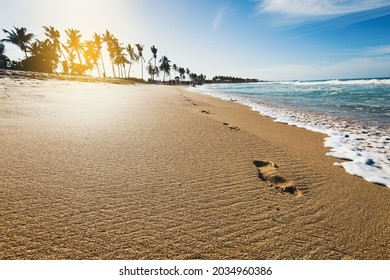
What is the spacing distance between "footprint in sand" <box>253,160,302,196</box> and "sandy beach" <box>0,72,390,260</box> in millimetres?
12

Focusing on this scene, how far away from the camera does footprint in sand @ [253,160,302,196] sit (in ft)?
7.31

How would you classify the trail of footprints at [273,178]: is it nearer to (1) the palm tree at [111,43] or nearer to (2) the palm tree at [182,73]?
(1) the palm tree at [111,43]

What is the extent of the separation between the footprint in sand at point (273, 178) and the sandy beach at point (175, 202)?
1 cm

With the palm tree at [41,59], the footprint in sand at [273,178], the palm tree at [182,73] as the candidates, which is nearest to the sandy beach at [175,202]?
the footprint in sand at [273,178]

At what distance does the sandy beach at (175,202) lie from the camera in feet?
4.68

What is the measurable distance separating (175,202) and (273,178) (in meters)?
1.23

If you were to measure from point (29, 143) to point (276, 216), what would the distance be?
3192 mm

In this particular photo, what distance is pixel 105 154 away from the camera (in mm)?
2707

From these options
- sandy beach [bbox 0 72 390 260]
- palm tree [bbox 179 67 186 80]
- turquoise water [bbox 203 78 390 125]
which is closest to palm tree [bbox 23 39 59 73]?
turquoise water [bbox 203 78 390 125]

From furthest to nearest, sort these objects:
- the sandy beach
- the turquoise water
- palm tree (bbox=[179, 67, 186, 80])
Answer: palm tree (bbox=[179, 67, 186, 80]) < the turquoise water < the sandy beach

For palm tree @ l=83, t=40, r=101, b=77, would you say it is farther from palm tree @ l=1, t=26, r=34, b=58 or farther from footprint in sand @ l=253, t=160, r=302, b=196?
footprint in sand @ l=253, t=160, r=302, b=196

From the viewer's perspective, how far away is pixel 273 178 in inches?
96.0
